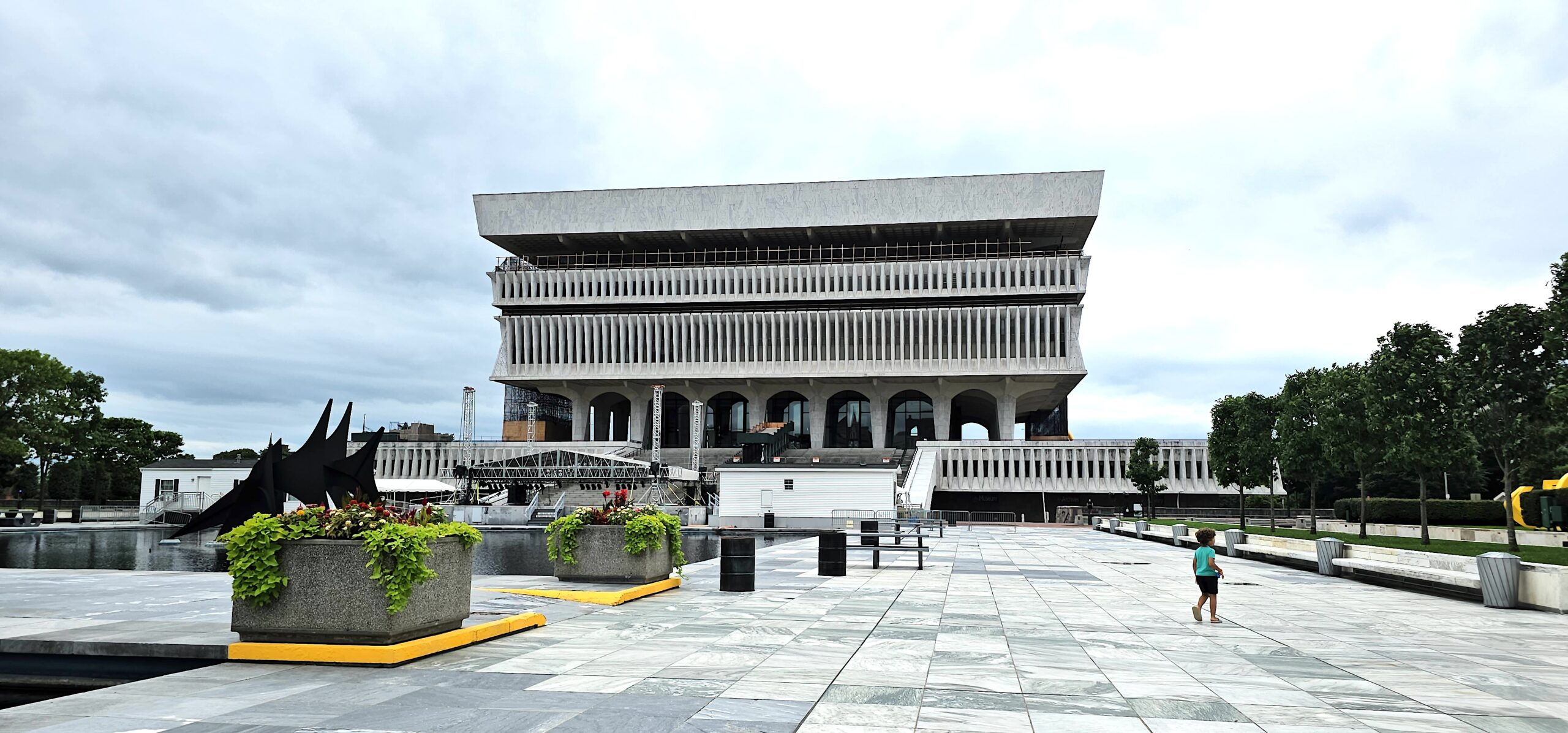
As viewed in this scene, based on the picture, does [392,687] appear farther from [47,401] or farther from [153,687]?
[47,401]

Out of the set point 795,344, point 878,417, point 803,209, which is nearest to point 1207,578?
point 795,344

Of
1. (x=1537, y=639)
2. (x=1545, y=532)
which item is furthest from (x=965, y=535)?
(x=1537, y=639)

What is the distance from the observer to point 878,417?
9481 cm

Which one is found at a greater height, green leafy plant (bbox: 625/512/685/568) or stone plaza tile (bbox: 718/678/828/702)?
green leafy plant (bbox: 625/512/685/568)

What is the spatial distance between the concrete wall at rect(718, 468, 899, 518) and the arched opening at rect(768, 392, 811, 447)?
121ft

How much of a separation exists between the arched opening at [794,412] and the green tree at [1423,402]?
69355 mm

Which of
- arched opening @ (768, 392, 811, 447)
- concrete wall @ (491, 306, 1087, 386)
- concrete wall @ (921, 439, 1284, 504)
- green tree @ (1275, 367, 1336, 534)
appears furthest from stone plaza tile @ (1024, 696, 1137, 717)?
arched opening @ (768, 392, 811, 447)

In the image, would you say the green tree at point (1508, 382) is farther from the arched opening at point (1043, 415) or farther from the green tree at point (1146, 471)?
the arched opening at point (1043, 415)

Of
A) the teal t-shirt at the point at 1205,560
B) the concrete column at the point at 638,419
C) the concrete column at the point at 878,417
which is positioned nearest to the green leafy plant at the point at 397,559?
the teal t-shirt at the point at 1205,560

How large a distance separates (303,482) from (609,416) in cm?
9428

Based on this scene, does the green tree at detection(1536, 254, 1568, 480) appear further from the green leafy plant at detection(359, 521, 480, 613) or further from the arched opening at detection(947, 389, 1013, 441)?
the arched opening at detection(947, 389, 1013, 441)

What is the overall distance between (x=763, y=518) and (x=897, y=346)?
1337 inches

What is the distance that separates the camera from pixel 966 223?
93.4 meters

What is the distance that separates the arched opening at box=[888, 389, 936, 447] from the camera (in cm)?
10050
